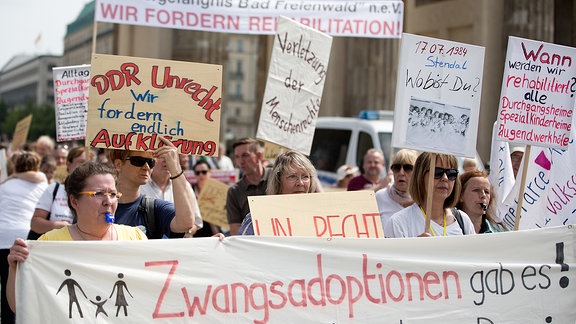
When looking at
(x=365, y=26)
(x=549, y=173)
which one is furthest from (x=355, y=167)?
(x=549, y=173)

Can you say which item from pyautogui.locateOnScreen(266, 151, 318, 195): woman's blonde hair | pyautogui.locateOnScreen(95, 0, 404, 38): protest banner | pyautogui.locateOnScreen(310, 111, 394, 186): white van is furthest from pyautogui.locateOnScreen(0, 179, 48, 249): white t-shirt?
pyautogui.locateOnScreen(310, 111, 394, 186): white van

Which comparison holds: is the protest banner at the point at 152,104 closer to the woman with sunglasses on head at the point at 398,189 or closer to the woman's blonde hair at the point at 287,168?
the woman's blonde hair at the point at 287,168

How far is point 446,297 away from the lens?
5832 millimetres

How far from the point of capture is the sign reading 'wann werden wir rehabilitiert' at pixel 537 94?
7.42 meters

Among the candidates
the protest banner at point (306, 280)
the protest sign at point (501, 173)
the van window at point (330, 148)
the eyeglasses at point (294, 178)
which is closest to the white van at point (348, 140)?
the van window at point (330, 148)

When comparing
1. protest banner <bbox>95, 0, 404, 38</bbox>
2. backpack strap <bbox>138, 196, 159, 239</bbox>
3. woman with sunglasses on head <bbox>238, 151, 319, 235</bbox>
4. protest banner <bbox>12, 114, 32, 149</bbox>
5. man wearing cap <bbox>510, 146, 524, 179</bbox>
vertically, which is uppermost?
protest banner <bbox>95, 0, 404, 38</bbox>

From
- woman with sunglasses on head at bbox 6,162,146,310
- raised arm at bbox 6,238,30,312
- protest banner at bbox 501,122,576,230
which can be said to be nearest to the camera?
raised arm at bbox 6,238,30,312

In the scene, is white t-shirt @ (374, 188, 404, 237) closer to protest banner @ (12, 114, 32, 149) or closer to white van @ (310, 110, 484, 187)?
white van @ (310, 110, 484, 187)

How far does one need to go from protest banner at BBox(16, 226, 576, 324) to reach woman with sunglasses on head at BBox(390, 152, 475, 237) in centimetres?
59

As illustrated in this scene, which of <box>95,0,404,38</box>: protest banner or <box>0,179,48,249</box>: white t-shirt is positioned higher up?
<box>95,0,404,38</box>: protest banner

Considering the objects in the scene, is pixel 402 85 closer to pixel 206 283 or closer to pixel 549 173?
pixel 549 173

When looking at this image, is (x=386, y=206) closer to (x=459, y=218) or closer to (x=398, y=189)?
(x=398, y=189)

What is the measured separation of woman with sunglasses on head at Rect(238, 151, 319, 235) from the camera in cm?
657

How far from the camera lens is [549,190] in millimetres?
8039
